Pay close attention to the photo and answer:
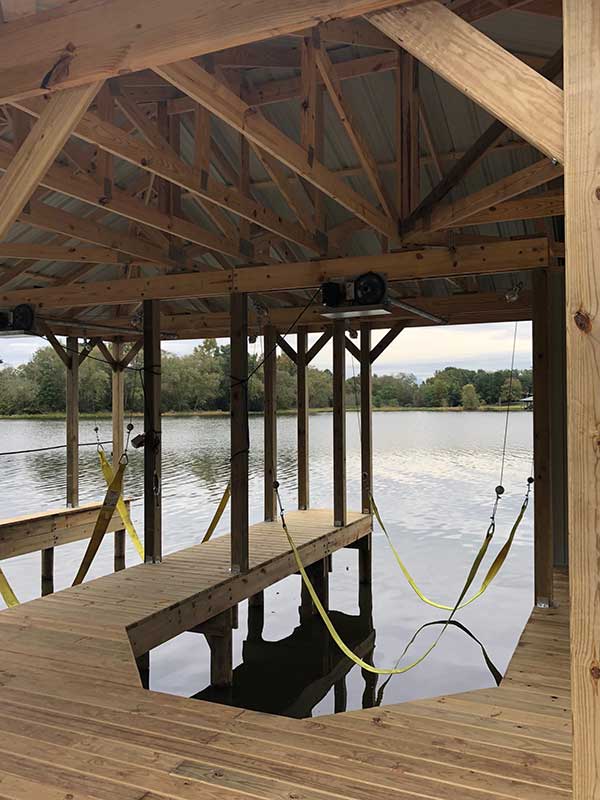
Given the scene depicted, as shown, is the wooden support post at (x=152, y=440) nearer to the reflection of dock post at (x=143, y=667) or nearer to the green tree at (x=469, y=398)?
the reflection of dock post at (x=143, y=667)

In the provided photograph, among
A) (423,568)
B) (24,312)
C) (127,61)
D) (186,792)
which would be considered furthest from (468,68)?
(423,568)

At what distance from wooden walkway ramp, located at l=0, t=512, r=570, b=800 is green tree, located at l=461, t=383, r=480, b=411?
57.7ft

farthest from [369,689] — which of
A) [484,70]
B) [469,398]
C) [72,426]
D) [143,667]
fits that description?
[469,398]

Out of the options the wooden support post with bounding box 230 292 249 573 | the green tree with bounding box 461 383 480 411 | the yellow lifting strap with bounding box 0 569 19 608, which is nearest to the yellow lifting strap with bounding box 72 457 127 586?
the yellow lifting strap with bounding box 0 569 19 608

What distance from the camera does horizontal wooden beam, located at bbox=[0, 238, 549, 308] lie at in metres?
4.37

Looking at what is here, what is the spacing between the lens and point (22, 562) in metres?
8.22

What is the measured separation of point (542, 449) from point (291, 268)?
211 centimetres

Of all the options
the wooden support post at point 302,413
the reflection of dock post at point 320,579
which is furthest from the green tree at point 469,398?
the reflection of dock post at point 320,579

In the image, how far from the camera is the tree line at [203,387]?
762 inches

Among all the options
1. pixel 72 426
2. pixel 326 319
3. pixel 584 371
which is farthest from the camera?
pixel 72 426

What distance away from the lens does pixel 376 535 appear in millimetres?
9586

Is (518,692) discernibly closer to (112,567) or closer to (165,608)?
(165,608)

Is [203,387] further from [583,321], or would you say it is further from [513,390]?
[583,321]

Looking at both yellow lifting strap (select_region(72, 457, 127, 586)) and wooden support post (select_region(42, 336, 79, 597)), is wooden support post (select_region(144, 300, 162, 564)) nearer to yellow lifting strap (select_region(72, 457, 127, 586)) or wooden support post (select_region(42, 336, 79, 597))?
yellow lifting strap (select_region(72, 457, 127, 586))
